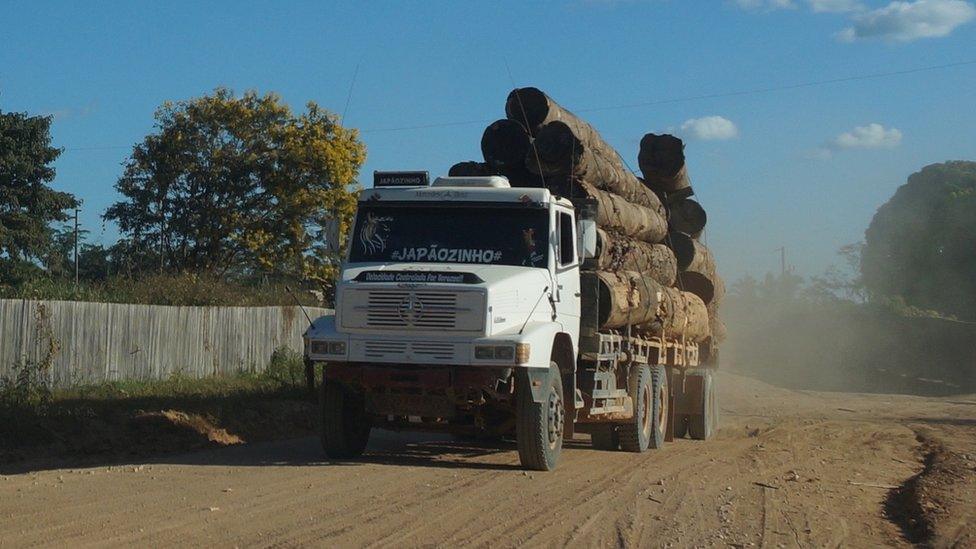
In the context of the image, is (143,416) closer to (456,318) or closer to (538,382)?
(456,318)

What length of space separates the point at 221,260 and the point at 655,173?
2031cm

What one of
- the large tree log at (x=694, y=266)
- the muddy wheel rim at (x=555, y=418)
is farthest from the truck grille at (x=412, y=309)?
the large tree log at (x=694, y=266)

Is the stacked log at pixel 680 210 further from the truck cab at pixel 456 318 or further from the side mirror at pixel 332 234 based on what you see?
the side mirror at pixel 332 234

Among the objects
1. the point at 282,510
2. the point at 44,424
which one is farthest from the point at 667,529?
the point at 44,424

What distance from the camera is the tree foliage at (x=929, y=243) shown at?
219ft

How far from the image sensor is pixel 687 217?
773 inches

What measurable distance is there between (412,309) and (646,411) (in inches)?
219

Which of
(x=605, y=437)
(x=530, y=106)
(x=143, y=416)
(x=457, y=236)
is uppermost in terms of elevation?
(x=530, y=106)

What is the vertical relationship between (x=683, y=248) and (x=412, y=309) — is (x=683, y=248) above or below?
above

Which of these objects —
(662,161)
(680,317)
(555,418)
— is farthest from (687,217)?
(555,418)

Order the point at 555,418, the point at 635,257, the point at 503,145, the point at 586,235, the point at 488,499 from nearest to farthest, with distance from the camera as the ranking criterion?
the point at 488,499, the point at 555,418, the point at 586,235, the point at 503,145, the point at 635,257

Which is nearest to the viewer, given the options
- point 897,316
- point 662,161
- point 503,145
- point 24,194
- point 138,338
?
point 503,145

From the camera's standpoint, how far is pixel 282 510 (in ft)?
28.7

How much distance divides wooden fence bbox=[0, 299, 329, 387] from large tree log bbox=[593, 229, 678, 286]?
984 centimetres
